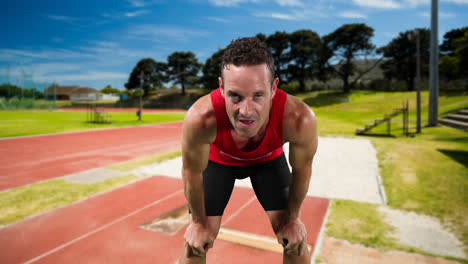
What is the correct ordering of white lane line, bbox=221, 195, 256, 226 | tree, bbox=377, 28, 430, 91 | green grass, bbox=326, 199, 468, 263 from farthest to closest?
tree, bbox=377, 28, 430, 91
white lane line, bbox=221, 195, 256, 226
green grass, bbox=326, 199, 468, 263

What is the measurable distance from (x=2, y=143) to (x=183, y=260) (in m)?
14.4

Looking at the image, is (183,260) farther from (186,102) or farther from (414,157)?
(186,102)

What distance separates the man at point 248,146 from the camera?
159cm

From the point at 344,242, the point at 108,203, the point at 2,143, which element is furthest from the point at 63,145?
the point at 344,242

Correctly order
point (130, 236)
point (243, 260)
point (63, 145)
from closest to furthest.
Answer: point (243, 260)
point (130, 236)
point (63, 145)

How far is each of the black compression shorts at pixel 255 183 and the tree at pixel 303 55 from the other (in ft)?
147

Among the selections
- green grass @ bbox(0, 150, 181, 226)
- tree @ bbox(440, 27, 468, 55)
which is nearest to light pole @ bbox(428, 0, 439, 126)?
green grass @ bbox(0, 150, 181, 226)

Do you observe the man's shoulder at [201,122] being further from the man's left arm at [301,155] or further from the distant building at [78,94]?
the distant building at [78,94]

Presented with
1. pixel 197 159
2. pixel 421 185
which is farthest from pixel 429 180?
pixel 197 159

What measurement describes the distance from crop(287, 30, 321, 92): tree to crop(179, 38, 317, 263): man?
4475 cm

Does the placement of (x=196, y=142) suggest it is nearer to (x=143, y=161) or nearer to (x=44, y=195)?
(x=44, y=195)

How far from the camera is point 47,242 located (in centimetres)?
403

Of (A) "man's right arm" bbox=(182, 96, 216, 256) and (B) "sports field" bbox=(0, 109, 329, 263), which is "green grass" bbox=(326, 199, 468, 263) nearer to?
(B) "sports field" bbox=(0, 109, 329, 263)

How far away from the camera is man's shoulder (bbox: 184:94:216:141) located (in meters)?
1.74
